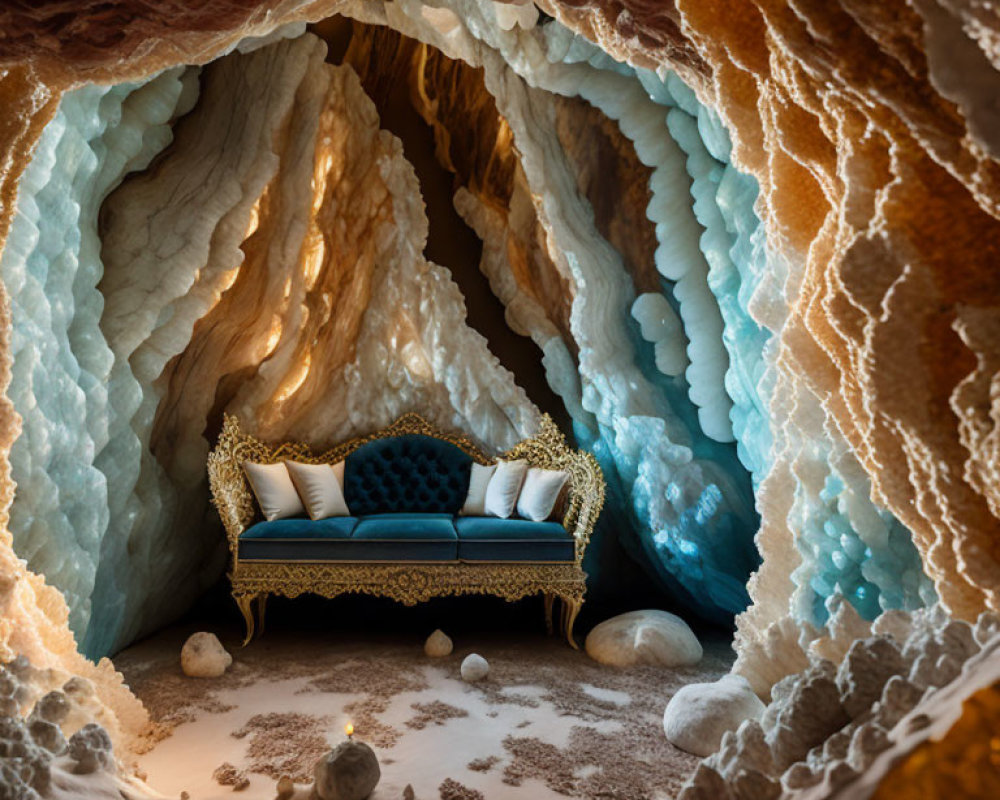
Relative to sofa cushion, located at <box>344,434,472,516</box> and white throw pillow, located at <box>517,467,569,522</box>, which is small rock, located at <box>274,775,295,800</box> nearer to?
white throw pillow, located at <box>517,467,569,522</box>

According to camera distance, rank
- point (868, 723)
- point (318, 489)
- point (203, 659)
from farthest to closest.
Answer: point (318, 489) → point (203, 659) → point (868, 723)

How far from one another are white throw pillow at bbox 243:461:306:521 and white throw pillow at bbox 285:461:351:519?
0.09m

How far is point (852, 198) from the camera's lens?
1.39 m

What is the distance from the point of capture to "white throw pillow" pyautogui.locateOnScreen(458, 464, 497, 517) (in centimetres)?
479

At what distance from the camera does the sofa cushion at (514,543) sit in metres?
4.11

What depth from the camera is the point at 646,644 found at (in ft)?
12.6

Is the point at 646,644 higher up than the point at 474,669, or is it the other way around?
the point at 646,644

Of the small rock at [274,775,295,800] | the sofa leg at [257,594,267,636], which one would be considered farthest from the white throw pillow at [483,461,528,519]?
the small rock at [274,775,295,800]

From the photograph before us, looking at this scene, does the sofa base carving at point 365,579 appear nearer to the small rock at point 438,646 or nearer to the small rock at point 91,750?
the small rock at point 438,646

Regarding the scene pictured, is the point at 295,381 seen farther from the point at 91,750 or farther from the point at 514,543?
the point at 91,750

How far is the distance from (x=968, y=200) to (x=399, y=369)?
425cm

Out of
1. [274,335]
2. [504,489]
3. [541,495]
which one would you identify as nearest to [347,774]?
[541,495]

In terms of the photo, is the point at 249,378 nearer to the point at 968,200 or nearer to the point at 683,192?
the point at 683,192

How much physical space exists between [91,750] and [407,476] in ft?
10.7
